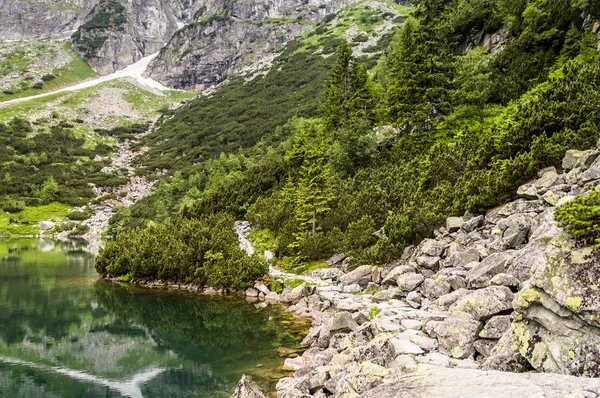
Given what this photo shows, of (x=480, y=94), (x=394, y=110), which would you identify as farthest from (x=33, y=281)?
(x=480, y=94)

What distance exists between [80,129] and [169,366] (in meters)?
142

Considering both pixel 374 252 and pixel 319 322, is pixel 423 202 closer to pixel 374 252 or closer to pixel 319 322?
pixel 374 252

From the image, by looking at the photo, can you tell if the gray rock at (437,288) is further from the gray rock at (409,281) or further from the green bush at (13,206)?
the green bush at (13,206)

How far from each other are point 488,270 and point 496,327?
16.0 feet

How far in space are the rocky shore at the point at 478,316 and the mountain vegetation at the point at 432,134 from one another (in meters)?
2.16

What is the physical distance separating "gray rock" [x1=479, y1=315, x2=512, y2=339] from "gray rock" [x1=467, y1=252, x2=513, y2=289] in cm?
422

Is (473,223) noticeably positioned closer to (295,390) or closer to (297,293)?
(297,293)

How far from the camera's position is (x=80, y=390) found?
1467 cm

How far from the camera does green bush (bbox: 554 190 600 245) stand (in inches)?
260

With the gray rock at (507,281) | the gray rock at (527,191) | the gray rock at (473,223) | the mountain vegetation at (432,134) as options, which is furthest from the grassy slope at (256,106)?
the gray rock at (507,281)

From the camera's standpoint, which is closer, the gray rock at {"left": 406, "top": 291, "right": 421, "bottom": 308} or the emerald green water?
the emerald green water

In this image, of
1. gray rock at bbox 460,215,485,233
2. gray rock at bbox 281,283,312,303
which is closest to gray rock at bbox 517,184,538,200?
gray rock at bbox 460,215,485,233

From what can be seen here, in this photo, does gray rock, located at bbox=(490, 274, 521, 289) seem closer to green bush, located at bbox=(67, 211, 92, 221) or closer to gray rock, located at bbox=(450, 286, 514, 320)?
gray rock, located at bbox=(450, 286, 514, 320)

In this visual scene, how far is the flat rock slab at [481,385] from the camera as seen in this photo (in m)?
5.34
